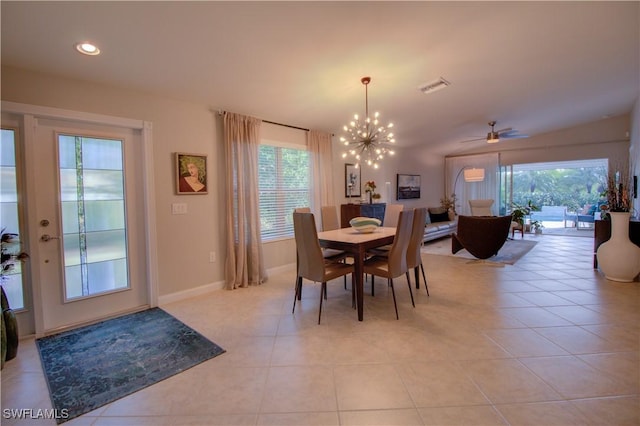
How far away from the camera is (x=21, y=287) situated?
2609 mm

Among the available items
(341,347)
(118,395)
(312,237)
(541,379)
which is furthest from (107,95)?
(541,379)

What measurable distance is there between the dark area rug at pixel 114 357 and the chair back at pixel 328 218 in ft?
7.04

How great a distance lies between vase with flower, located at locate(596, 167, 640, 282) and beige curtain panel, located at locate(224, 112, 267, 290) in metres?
4.65

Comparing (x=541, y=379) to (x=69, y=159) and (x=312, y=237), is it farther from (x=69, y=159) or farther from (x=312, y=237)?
(x=69, y=159)

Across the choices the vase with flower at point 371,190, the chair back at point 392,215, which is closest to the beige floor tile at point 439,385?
the chair back at point 392,215

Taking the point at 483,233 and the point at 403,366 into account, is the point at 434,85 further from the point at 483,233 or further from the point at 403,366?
the point at 403,366

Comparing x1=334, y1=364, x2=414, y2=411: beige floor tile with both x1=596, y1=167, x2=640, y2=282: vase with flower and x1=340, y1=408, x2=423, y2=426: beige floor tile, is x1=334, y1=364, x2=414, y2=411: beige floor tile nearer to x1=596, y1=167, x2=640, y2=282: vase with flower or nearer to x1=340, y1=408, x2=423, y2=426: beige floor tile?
x1=340, y1=408, x2=423, y2=426: beige floor tile

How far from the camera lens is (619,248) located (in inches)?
150

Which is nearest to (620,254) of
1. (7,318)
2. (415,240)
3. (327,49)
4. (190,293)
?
(415,240)

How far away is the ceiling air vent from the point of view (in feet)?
12.0

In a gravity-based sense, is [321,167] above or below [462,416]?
above

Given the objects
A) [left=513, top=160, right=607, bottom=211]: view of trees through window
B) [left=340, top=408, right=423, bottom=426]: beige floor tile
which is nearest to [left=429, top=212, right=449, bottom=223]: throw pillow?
[left=513, top=160, right=607, bottom=211]: view of trees through window

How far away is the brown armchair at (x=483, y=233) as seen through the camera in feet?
16.0

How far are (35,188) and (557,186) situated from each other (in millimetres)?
13678
